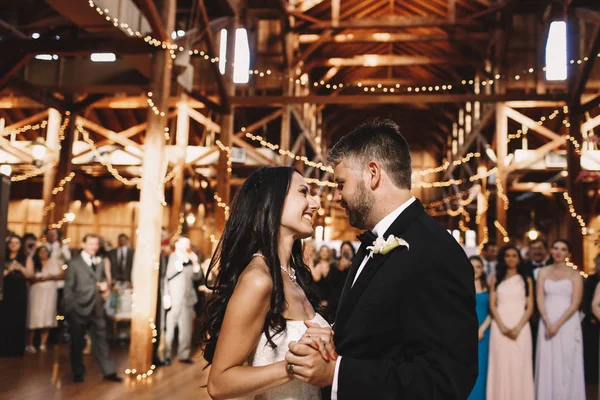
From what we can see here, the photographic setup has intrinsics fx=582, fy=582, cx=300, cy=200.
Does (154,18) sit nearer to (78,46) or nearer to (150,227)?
(78,46)

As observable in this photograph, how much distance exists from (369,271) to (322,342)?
23 centimetres

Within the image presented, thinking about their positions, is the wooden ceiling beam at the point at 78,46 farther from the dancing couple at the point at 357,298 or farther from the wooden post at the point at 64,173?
the dancing couple at the point at 357,298

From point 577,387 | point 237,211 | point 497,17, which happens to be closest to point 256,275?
point 237,211

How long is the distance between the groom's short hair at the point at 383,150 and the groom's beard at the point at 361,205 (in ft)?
0.24

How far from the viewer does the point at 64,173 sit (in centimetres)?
1348

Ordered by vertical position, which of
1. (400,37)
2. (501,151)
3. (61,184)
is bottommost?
(61,184)

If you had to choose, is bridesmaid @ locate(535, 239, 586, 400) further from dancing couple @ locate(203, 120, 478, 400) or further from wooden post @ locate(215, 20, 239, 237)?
wooden post @ locate(215, 20, 239, 237)

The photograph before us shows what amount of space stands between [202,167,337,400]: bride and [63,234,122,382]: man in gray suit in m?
4.78

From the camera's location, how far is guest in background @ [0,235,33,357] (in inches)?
313

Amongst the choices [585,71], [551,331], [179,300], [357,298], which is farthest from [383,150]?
[585,71]

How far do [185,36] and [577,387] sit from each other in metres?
6.72

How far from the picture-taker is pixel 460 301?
4.58ft

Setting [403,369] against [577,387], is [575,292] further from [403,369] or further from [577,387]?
[403,369]

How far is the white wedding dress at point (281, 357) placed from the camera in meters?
1.98
